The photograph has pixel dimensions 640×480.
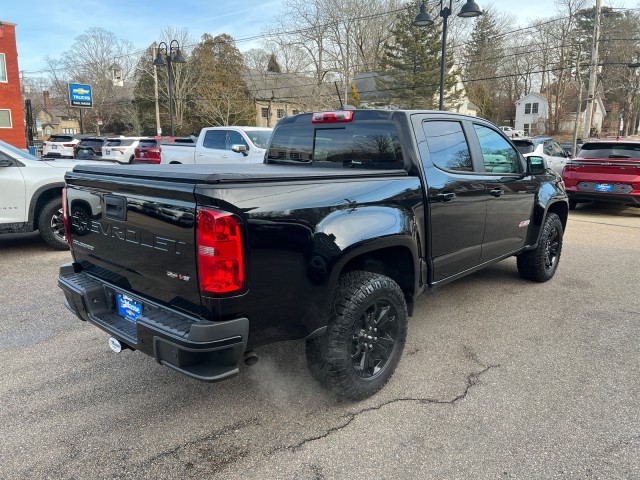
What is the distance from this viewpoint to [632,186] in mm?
9734

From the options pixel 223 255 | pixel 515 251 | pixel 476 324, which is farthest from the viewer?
pixel 515 251

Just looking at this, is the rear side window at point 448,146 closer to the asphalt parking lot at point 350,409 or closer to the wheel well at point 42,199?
the asphalt parking lot at point 350,409

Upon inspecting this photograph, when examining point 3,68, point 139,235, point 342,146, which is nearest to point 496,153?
point 342,146

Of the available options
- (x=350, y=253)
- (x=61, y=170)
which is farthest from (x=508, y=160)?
(x=61, y=170)

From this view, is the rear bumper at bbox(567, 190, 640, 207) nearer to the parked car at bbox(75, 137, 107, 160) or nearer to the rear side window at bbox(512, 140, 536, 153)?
the rear side window at bbox(512, 140, 536, 153)

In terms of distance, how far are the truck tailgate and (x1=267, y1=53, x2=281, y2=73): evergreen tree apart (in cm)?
5472

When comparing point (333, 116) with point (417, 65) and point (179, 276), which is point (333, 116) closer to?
point (179, 276)

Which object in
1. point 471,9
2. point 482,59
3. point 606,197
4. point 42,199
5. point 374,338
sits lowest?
point 374,338

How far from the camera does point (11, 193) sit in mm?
6141

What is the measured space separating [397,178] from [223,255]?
1.50m

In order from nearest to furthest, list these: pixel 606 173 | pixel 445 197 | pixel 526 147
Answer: pixel 445 197 < pixel 606 173 < pixel 526 147

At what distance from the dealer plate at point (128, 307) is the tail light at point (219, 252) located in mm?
673

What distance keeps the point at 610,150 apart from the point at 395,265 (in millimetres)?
9426

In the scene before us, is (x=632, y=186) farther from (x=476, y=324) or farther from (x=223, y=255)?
(x=223, y=255)
